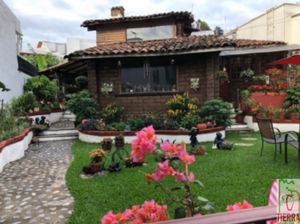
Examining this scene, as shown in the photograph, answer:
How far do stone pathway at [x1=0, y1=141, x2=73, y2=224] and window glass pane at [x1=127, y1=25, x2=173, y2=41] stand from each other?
918cm

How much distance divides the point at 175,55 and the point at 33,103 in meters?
7.55

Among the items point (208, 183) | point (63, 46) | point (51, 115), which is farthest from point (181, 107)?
point (63, 46)

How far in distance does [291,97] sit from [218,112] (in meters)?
3.55

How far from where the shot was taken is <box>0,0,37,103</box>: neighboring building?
1321 centimetres

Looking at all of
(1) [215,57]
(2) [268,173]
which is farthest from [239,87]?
(2) [268,173]

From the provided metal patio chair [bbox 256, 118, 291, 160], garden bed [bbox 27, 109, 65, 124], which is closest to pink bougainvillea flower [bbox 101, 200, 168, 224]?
metal patio chair [bbox 256, 118, 291, 160]

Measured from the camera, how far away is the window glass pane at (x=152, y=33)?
1664 centimetres

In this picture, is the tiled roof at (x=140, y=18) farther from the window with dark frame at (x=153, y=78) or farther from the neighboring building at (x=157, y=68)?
the window with dark frame at (x=153, y=78)

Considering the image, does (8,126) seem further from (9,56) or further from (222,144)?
(222,144)

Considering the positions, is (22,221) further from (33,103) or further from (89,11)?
(89,11)

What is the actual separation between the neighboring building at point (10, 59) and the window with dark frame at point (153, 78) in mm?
5578

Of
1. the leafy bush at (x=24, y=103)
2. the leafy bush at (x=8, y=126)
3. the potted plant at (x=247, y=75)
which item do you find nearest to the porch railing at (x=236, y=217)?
the leafy bush at (x=8, y=126)

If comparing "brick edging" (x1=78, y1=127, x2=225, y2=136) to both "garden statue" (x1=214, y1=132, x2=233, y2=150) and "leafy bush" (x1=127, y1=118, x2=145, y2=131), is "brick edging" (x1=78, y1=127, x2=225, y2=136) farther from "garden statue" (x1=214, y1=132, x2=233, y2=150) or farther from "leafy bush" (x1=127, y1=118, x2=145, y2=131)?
"garden statue" (x1=214, y1=132, x2=233, y2=150)

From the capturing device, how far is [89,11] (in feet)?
78.2
